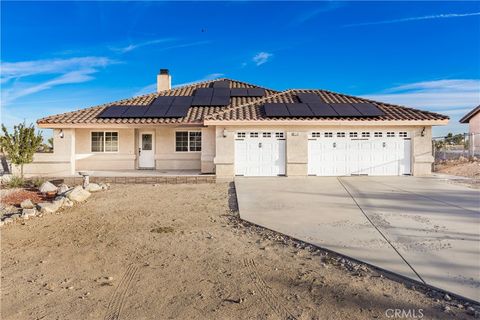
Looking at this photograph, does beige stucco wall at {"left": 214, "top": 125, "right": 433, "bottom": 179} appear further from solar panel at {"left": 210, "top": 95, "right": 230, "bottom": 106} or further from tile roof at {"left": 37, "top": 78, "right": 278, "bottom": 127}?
solar panel at {"left": 210, "top": 95, "right": 230, "bottom": 106}

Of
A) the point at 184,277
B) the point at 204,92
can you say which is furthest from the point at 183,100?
the point at 184,277

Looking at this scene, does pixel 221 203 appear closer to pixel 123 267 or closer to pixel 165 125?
pixel 123 267

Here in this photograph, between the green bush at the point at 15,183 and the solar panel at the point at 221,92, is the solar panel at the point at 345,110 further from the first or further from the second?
the green bush at the point at 15,183

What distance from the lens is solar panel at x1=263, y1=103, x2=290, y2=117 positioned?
1475 centimetres

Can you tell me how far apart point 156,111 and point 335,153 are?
30.3 ft

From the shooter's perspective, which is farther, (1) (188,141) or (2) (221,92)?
(2) (221,92)

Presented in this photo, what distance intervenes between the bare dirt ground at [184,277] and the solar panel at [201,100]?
1127 cm

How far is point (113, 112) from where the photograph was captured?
54.0ft

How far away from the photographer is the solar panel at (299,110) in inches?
581

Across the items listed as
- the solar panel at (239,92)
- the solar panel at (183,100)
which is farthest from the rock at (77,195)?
the solar panel at (239,92)

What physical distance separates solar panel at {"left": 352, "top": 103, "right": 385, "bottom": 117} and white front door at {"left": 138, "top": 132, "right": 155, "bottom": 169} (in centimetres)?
1101

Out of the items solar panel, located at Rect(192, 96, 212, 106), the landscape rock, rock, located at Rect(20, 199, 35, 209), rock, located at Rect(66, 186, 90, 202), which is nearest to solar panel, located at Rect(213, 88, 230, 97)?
solar panel, located at Rect(192, 96, 212, 106)

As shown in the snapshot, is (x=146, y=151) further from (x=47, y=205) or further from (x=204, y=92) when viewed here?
(x=47, y=205)

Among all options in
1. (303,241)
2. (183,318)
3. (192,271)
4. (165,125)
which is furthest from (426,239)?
(165,125)
